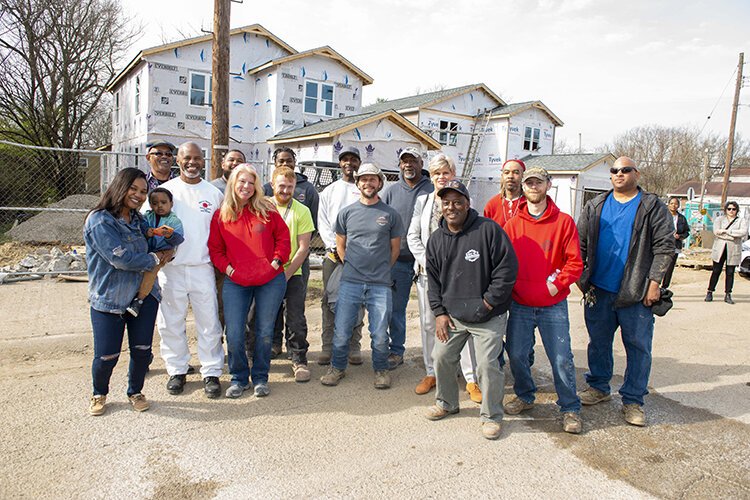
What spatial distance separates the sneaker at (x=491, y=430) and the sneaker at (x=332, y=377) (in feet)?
4.94

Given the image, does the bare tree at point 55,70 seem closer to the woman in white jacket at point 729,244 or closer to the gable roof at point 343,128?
the gable roof at point 343,128

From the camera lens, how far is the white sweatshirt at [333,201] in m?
5.37

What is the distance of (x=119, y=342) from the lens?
3.90 metres

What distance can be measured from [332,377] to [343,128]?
13.9 metres

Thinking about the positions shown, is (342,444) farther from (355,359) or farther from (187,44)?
(187,44)

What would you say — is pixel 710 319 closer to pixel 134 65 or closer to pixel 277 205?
pixel 277 205

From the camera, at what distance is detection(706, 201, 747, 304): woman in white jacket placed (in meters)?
9.62

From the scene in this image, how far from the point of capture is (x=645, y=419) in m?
4.17

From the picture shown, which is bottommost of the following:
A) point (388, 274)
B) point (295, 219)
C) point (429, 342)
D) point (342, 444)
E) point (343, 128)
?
point (342, 444)

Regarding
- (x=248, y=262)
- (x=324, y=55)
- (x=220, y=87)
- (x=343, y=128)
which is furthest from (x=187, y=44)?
(x=248, y=262)

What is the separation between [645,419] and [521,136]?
87.6 feet

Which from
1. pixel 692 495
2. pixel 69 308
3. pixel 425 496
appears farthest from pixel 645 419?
pixel 69 308

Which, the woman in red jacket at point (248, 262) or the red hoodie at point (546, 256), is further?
the woman in red jacket at point (248, 262)

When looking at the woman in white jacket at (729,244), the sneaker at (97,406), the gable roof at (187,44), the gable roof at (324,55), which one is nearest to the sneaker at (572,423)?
the sneaker at (97,406)
